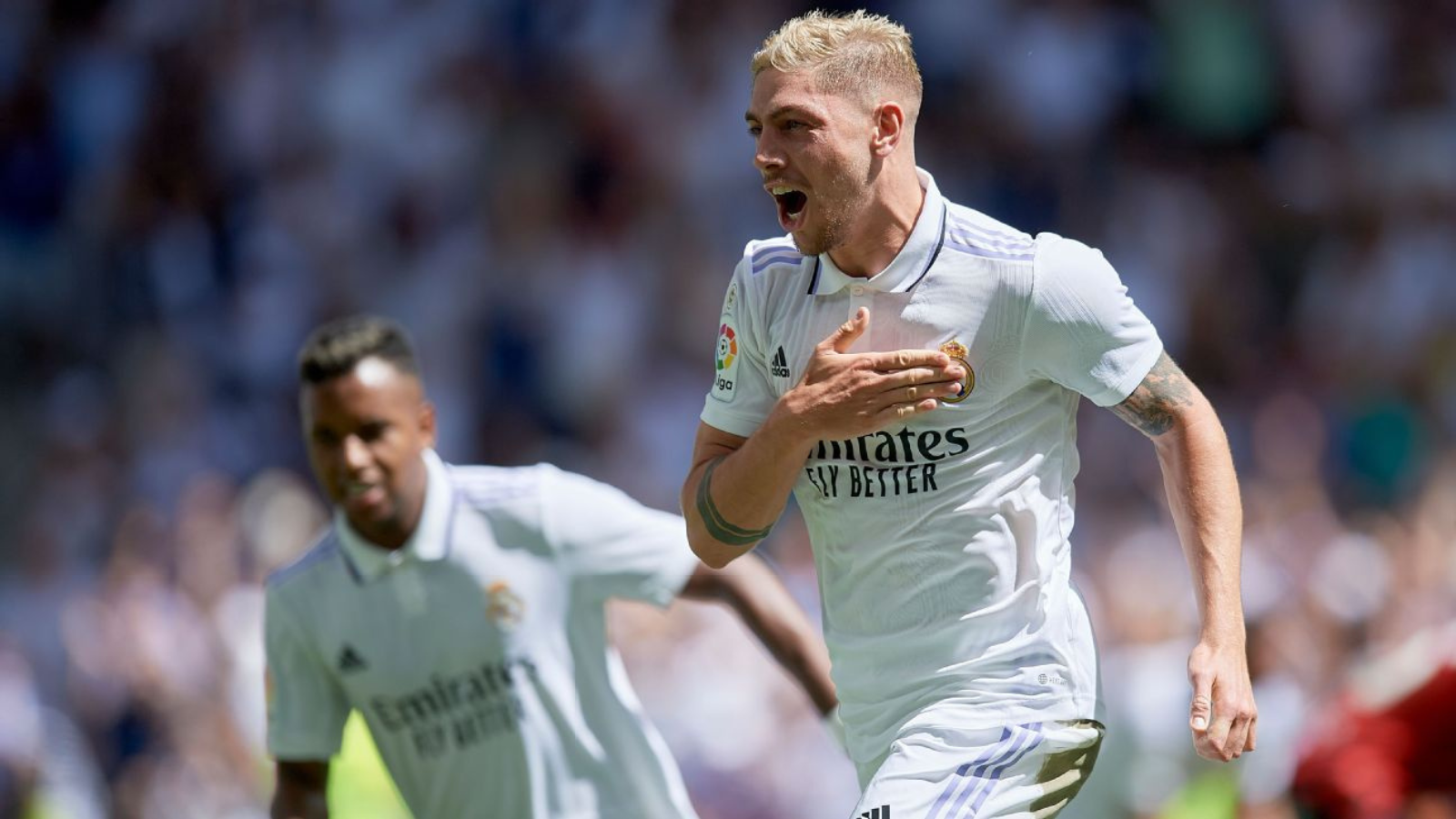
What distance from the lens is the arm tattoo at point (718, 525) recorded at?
446 cm

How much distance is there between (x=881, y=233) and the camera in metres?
4.48

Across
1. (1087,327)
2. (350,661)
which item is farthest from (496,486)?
(1087,327)

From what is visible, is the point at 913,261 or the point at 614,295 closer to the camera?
the point at 913,261

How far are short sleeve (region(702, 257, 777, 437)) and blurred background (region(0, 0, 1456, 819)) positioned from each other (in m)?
4.02

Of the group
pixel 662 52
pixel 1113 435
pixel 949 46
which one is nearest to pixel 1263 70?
pixel 949 46

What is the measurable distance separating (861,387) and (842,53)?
2.51 feet

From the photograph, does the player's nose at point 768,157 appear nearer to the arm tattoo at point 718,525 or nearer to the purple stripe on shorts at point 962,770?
the arm tattoo at point 718,525

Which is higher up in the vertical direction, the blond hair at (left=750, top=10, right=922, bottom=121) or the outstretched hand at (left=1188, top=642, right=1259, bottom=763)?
the blond hair at (left=750, top=10, right=922, bottom=121)

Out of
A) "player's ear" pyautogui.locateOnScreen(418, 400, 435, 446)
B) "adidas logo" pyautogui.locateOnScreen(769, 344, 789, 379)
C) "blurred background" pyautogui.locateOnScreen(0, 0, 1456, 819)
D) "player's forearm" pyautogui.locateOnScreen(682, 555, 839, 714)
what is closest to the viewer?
"adidas logo" pyautogui.locateOnScreen(769, 344, 789, 379)

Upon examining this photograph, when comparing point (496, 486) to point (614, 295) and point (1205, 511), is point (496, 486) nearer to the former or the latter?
point (1205, 511)

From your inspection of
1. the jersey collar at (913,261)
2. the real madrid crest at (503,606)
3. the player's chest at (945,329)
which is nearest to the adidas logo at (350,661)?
the real madrid crest at (503,606)

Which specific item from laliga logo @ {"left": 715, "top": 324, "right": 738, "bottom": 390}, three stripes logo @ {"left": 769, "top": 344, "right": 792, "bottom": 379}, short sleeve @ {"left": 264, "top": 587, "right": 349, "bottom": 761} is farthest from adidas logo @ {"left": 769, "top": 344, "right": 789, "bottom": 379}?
short sleeve @ {"left": 264, "top": 587, "right": 349, "bottom": 761}

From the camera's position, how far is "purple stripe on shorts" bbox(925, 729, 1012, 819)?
4.29 meters

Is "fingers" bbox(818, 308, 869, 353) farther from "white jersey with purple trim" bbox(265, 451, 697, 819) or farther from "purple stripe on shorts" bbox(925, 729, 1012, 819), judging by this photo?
"white jersey with purple trim" bbox(265, 451, 697, 819)
